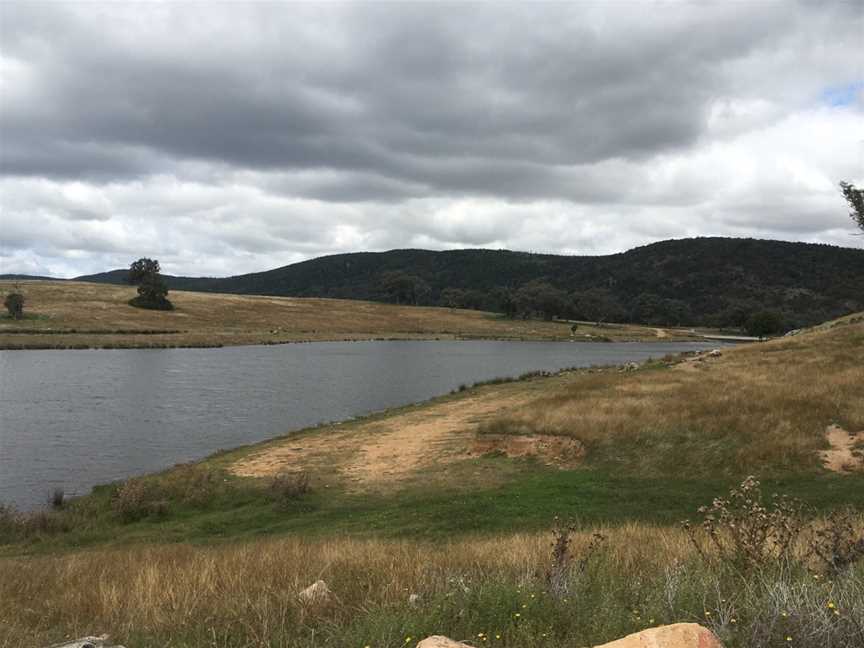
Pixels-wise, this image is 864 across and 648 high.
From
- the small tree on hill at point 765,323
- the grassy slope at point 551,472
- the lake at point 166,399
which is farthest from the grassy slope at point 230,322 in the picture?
the grassy slope at point 551,472

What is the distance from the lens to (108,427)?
31.2 meters

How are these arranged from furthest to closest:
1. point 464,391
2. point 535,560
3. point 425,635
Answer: point 464,391
point 535,560
point 425,635

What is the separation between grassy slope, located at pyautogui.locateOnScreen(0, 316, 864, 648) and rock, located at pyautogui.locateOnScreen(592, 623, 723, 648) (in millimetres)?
903

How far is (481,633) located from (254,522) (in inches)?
496

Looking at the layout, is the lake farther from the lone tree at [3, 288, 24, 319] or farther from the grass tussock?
the lone tree at [3, 288, 24, 319]

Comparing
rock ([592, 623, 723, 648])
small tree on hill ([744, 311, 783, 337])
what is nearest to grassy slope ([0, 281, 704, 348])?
small tree on hill ([744, 311, 783, 337])

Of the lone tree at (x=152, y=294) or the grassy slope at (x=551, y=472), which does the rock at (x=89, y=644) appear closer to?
the grassy slope at (x=551, y=472)

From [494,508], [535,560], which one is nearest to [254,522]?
[494,508]

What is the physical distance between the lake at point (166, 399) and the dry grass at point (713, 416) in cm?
1496

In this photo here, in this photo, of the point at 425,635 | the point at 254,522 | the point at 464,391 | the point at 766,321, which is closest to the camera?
the point at 425,635

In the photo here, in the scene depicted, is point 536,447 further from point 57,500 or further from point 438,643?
point 438,643

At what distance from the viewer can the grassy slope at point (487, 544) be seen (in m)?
5.25

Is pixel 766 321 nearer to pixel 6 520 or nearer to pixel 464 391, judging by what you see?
pixel 464 391

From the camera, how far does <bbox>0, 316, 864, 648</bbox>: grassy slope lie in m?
5.25
